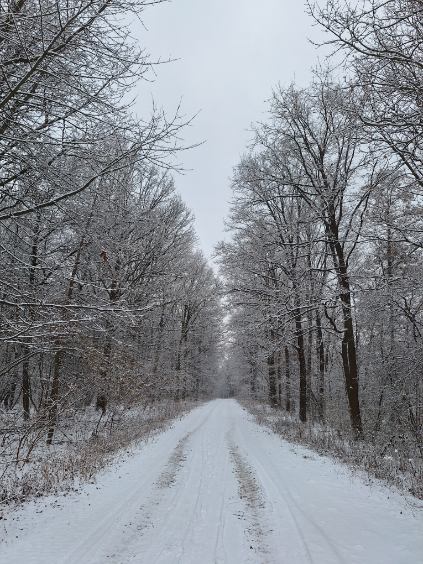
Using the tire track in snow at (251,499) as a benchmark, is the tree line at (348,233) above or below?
above

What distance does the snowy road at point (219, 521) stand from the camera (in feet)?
15.6

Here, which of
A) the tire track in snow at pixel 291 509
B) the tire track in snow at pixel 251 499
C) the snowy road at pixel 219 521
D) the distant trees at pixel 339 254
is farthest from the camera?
the distant trees at pixel 339 254

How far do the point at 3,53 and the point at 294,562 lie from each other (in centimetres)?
669

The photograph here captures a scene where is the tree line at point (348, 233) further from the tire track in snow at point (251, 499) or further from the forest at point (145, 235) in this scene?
the tire track in snow at point (251, 499)

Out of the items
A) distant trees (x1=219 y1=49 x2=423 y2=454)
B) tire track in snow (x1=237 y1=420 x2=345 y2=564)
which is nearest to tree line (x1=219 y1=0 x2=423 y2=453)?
distant trees (x1=219 y1=49 x2=423 y2=454)

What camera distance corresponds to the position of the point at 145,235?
53.9 ft

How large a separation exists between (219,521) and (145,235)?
11.9 meters

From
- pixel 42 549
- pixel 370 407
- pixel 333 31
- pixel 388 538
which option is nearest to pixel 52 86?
pixel 333 31

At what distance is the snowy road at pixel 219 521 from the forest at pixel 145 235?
43.6 inches

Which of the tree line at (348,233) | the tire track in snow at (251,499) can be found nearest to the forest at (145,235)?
the tree line at (348,233)

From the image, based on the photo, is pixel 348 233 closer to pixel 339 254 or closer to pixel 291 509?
pixel 339 254

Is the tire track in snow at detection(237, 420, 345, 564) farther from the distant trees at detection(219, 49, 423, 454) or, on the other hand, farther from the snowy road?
the distant trees at detection(219, 49, 423, 454)

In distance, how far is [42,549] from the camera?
16.0ft

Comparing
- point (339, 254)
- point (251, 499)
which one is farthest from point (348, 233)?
A: point (251, 499)
